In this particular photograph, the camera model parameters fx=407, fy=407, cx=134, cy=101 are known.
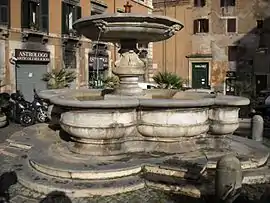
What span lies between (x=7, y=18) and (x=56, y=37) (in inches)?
151

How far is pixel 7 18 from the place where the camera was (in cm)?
1791

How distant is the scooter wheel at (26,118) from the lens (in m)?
12.5

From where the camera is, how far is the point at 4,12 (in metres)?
17.8

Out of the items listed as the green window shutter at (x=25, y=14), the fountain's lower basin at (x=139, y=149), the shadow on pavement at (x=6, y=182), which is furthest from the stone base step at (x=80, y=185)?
the green window shutter at (x=25, y=14)

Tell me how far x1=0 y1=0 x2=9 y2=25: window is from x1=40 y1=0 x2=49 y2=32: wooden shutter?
2.64 m

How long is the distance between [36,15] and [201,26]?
60.9 ft

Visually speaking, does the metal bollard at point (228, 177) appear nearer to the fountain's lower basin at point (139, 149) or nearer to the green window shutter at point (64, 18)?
the fountain's lower basin at point (139, 149)

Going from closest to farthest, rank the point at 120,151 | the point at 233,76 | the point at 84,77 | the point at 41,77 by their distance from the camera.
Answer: the point at 120,151 < the point at 41,77 < the point at 84,77 < the point at 233,76

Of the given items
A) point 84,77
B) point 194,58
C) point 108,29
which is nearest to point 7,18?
point 84,77

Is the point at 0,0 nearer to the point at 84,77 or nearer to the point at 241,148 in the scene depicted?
the point at 84,77

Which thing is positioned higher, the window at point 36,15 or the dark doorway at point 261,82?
the window at point 36,15

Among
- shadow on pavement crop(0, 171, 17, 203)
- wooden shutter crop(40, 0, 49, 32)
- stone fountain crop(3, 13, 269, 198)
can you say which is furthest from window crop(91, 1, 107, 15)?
shadow on pavement crop(0, 171, 17, 203)

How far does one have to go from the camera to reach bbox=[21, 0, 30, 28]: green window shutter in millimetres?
18844

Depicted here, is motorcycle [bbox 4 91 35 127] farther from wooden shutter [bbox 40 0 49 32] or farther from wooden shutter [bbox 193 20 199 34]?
wooden shutter [bbox 193 20 199 34]
